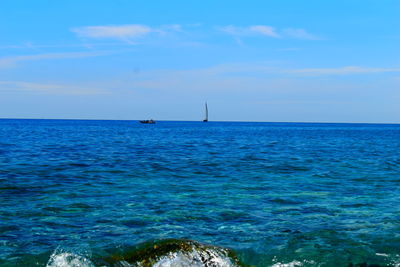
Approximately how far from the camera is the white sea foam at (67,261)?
927 cm

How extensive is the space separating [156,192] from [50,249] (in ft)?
27.7

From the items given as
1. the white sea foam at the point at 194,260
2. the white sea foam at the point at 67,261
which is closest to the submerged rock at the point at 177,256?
the white sea foam at the point at 194,260

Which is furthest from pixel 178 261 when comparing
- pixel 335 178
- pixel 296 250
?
pixel 335 178

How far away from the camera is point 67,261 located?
9.40 metres

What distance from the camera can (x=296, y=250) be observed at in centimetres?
1062

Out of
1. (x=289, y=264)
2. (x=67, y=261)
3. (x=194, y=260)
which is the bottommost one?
(x=289, y=264)

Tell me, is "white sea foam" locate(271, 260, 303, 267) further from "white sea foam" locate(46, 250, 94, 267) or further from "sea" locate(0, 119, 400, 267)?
"white sea foam" locate(46, 250, 94, 267)

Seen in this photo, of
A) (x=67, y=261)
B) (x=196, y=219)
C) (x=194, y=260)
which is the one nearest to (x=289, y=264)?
(x=194, y=260)

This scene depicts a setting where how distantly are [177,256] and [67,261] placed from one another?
2.66m

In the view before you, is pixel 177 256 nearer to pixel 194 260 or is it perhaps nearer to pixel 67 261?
pixel 194 260

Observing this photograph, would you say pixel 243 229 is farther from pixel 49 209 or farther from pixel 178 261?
pixel 49 209

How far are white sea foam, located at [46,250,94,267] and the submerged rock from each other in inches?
20.5

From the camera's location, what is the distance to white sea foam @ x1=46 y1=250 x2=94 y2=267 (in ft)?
30.4

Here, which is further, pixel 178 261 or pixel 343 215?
pixel 343 215
